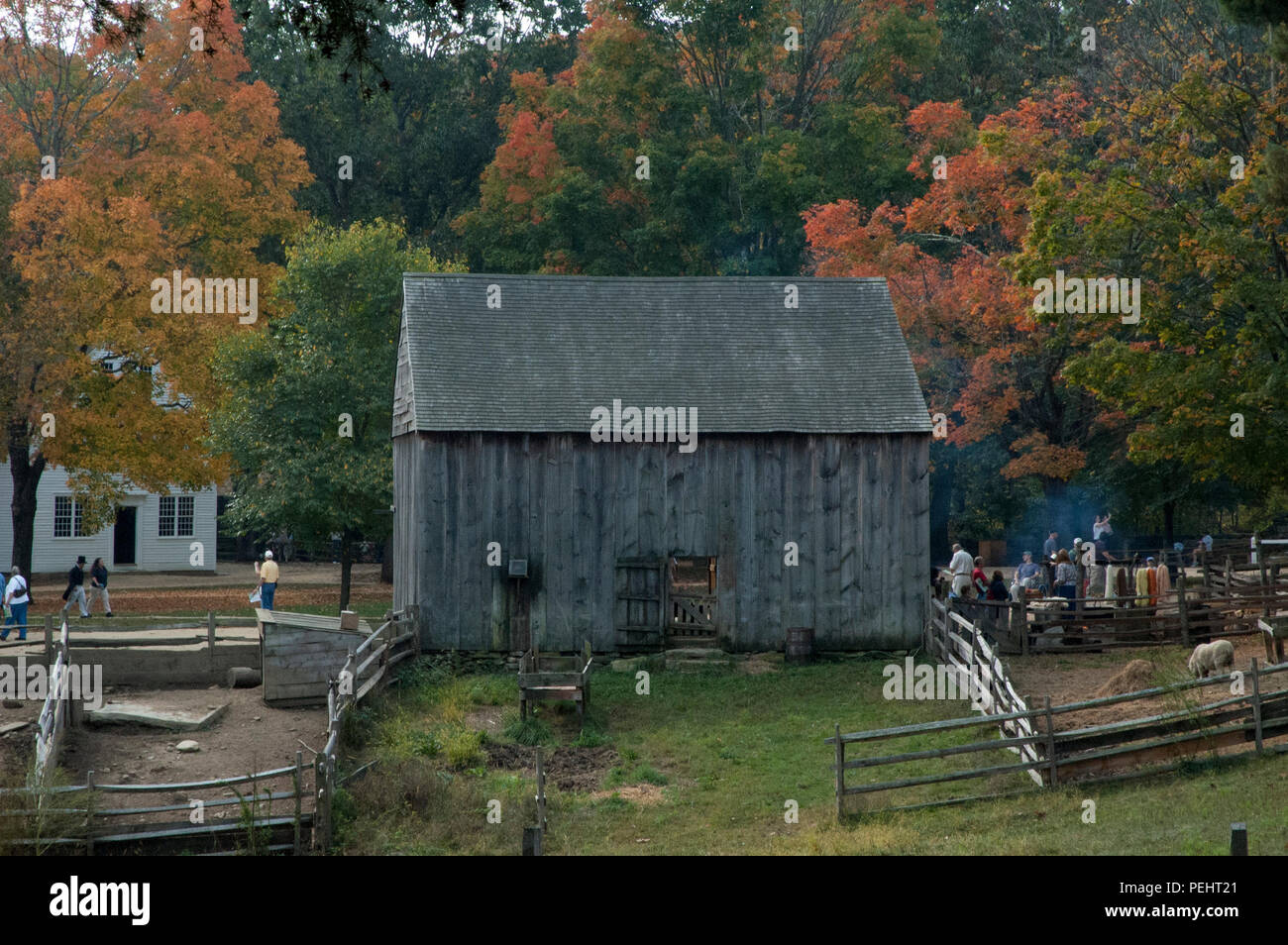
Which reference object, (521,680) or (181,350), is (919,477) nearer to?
(521,680)

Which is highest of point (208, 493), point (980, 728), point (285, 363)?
point (285, 363)

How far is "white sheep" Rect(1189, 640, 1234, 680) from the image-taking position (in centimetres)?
1822

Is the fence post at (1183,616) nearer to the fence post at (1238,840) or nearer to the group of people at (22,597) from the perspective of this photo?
the fence post at (1238,840)

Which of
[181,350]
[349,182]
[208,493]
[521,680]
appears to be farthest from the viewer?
[349,182]

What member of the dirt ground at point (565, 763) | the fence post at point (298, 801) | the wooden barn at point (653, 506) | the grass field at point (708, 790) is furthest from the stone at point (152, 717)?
the wooden barn at point (653, 506)

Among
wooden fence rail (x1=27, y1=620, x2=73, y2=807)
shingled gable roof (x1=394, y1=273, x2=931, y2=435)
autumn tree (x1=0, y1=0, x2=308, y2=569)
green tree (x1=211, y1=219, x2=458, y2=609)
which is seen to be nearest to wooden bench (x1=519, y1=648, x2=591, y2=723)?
shingled gable roof (x1=394, y1=273, x2=931, y2=435)

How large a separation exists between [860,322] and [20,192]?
859 inches

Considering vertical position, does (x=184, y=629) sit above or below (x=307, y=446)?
below

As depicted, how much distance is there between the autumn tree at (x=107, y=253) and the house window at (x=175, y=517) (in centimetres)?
738

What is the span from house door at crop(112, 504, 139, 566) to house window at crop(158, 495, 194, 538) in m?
0.91

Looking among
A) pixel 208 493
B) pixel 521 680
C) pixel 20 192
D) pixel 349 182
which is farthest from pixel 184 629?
pixel 349 182

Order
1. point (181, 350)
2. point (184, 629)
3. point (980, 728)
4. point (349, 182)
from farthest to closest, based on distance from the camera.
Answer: point (349, 182) < point (181, 350) < point (184, 629) < point (980, 728)

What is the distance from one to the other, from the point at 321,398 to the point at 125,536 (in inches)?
661

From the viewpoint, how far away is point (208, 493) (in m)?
45.6
